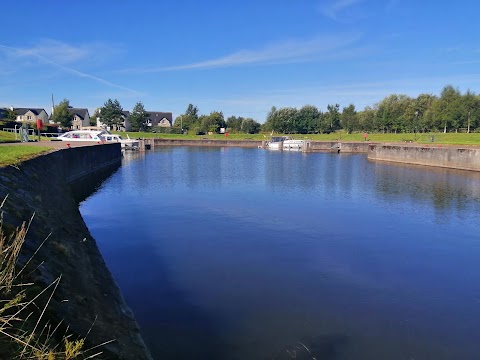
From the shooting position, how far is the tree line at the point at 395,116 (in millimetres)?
76562

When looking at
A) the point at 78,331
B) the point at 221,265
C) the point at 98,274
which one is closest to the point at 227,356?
the point at 78,331

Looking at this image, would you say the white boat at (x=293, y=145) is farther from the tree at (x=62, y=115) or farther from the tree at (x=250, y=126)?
the tree at (x=62, y=115)

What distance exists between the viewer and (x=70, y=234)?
35.1ft

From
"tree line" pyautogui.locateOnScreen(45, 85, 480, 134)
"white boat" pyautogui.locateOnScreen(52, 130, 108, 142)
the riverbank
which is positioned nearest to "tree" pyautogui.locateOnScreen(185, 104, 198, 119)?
"tree line" pyautogui.locateOnScreen(45, 85, 480, 134)

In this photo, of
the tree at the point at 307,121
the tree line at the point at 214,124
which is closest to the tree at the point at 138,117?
the tree line at the point at 214,124

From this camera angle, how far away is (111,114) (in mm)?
111188

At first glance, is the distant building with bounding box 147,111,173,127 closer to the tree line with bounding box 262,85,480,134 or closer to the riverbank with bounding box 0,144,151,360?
the tree line with bounding box 262,85,480,134

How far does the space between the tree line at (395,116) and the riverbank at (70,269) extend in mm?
81297

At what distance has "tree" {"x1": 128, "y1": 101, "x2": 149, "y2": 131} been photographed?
112 m

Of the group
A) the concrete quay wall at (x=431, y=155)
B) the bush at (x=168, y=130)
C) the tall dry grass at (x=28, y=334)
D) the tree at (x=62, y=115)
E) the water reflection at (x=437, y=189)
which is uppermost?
the tree at (x=62, y=115)

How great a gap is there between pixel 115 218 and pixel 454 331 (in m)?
14.1

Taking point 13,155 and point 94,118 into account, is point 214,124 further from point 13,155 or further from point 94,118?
point 13,155

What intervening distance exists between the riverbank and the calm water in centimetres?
85

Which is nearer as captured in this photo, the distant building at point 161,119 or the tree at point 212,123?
the tree at point 212,123
